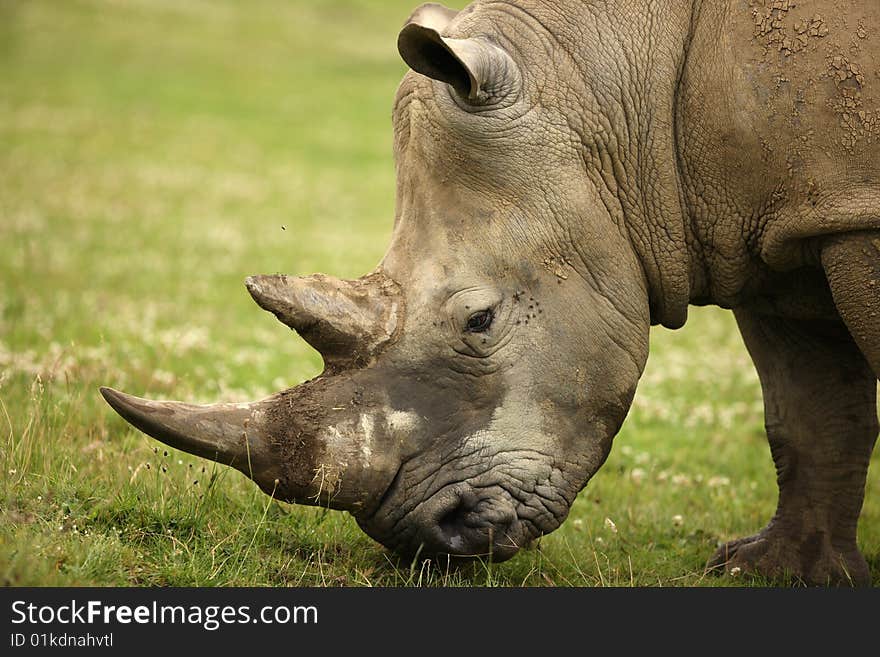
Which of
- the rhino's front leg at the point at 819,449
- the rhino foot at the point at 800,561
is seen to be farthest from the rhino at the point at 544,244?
the rhino foot at the point at 800,561

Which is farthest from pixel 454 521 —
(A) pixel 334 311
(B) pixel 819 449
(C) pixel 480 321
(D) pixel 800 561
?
(B) pixel 819 449

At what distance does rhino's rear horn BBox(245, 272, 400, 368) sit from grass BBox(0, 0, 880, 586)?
1062 millimetres

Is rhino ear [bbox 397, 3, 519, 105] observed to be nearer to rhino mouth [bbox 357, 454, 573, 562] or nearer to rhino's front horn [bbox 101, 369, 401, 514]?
rhino's front horn [bbox 101, 369, 401, 514]

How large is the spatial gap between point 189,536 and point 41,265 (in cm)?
874

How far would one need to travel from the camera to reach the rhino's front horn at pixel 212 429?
4642 mm

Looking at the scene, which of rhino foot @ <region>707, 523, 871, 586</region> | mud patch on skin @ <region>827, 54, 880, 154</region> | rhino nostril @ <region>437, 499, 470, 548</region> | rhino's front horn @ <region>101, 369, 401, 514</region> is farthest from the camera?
rhino foot @ <region>707, 523, 871, 586</region>

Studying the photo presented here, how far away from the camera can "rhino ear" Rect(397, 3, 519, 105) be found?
192 inches

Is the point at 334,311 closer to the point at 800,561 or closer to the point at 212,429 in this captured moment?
the point at 212,429

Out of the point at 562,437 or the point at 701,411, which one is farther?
the point at 701,411

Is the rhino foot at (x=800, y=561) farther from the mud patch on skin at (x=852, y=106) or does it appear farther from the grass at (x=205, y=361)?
the mud patch on skin at (x=852, y=106)

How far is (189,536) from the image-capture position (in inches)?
217

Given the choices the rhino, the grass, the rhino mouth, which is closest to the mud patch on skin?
the rhino

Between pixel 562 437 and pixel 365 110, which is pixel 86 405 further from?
pixel 365 110

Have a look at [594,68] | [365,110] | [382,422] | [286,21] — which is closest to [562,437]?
[382,422]
